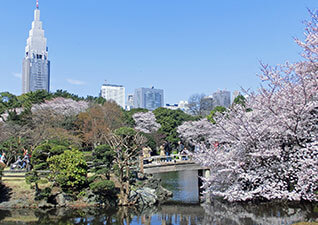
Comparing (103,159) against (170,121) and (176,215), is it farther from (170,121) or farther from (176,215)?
(170,121)

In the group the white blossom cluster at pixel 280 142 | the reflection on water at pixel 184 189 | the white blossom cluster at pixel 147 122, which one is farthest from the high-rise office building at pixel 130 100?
the white blossom cluster at pixel 280 142

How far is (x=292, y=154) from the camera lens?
341 inches

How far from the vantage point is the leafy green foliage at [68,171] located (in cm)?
1534

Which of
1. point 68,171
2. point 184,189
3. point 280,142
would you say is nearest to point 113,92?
point 184,189

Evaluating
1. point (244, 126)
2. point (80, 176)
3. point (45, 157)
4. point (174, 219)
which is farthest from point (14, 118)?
point (244, 126)

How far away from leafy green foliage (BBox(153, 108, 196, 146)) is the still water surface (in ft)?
77.6

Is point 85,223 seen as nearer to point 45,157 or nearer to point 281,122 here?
point 45,157

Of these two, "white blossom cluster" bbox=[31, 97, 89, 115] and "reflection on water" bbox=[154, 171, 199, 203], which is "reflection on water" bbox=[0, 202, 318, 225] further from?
"white blossom cluster" bbox=[31, 97, 89, 115]

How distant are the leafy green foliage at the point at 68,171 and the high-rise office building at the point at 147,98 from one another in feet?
503

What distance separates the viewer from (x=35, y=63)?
126812mm

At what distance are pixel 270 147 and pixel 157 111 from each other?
116 feet

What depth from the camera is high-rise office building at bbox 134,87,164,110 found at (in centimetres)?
17100

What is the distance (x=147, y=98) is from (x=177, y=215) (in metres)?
159

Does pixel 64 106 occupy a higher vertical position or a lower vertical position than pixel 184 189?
higher
